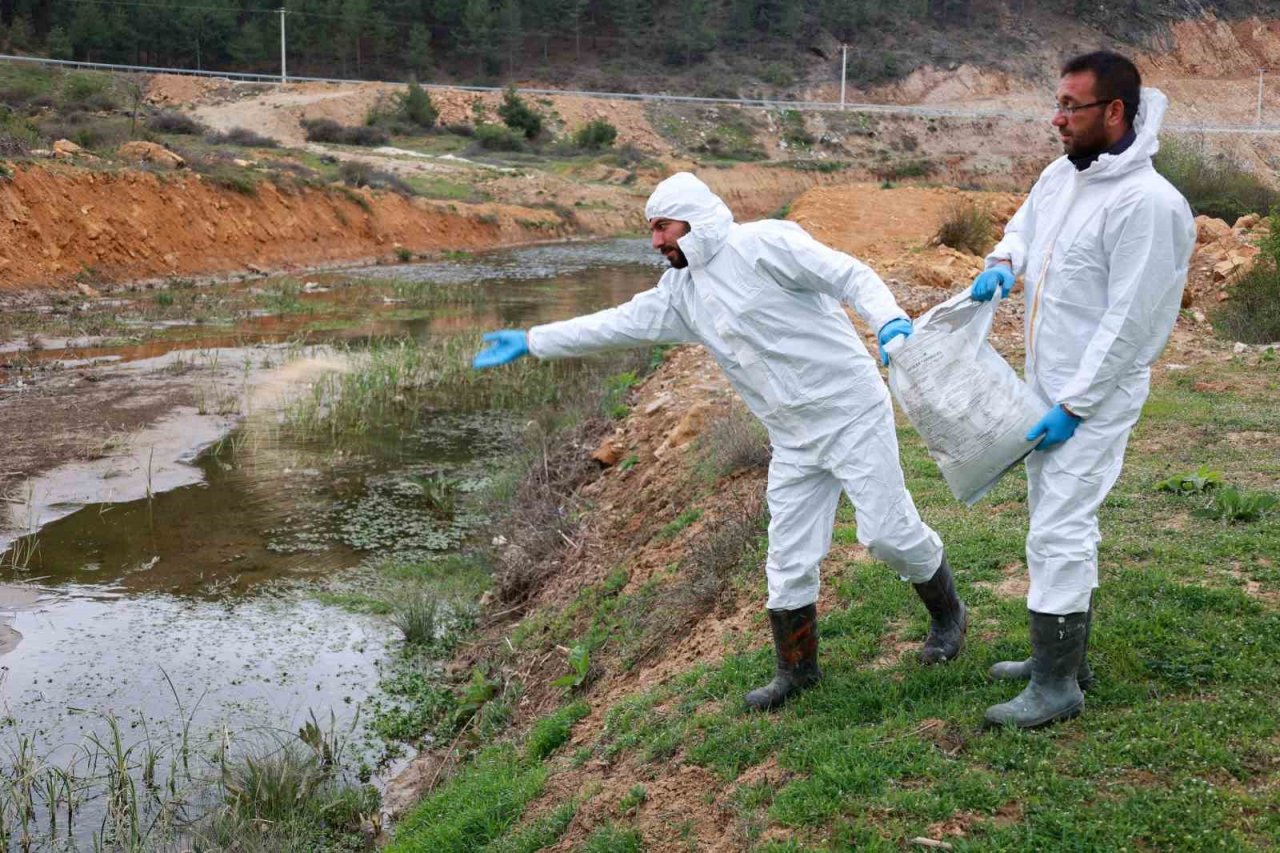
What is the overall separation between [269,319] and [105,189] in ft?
23.2

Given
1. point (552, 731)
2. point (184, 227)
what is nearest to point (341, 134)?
point (184, 227)

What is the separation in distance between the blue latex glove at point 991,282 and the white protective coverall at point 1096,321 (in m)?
0.13

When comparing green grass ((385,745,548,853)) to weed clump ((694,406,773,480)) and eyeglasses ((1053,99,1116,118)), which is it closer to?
weed clump ((694,406,773,480))

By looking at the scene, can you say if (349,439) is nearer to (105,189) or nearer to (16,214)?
(16,214)

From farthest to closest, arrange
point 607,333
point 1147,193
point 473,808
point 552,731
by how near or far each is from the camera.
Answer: point 552,731 → point 473,808 → point 607,333 → point 1147,193

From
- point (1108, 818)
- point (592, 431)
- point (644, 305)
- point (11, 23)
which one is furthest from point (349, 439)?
point (11, 23)

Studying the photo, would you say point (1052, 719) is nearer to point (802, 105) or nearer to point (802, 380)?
point (802, 380)

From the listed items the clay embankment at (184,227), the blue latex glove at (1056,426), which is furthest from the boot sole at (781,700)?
the clay embankment at (184,227)

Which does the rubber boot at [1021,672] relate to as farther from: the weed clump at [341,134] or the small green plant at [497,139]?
the small green plant at [497,139]

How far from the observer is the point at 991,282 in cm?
390

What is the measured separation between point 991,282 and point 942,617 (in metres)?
1.31

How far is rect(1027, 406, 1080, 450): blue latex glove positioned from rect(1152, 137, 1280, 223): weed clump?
22406 mm

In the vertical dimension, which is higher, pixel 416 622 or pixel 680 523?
pixel 680 523

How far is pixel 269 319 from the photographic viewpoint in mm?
20391
